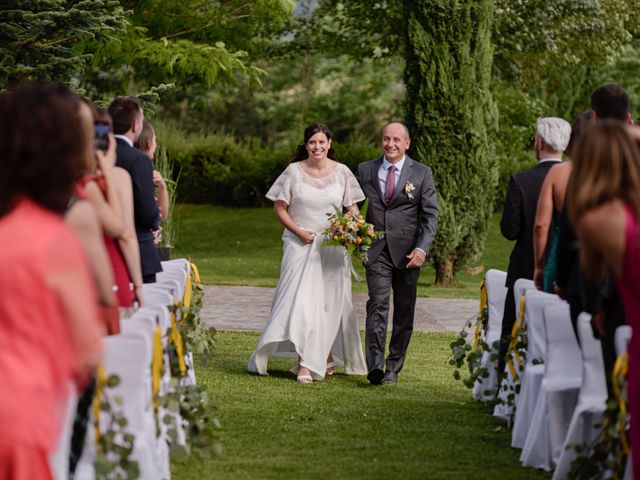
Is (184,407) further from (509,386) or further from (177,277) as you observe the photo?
(509,386)

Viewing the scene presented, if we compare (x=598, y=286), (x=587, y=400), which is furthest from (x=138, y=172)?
(x=598, y=286)

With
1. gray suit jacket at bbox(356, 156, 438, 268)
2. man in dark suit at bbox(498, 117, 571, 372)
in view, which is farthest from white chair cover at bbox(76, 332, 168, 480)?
gray suit jacket at bbox(356, 156, 438, 268)

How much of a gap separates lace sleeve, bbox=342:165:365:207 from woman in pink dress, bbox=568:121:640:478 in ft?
23.1

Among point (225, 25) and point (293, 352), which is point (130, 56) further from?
point (293, 352)

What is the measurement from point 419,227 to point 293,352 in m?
1.77

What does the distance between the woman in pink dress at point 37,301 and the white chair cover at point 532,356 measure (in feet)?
14.5

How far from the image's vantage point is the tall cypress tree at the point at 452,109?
78.8 ft

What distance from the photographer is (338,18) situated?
36438 mm

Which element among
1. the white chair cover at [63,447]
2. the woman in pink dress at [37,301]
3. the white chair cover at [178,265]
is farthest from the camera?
the white chair cover at [178,265]

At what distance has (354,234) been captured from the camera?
471 inches

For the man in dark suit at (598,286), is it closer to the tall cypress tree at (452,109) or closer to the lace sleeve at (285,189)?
the lace sleeve at (285,189)

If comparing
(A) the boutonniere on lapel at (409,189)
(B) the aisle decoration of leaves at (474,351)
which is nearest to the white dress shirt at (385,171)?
(A) the boutonniere on lapel at (409,189)

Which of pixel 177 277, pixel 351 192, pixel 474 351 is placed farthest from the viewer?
pixel 351 192

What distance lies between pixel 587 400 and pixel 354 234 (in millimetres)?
5091
